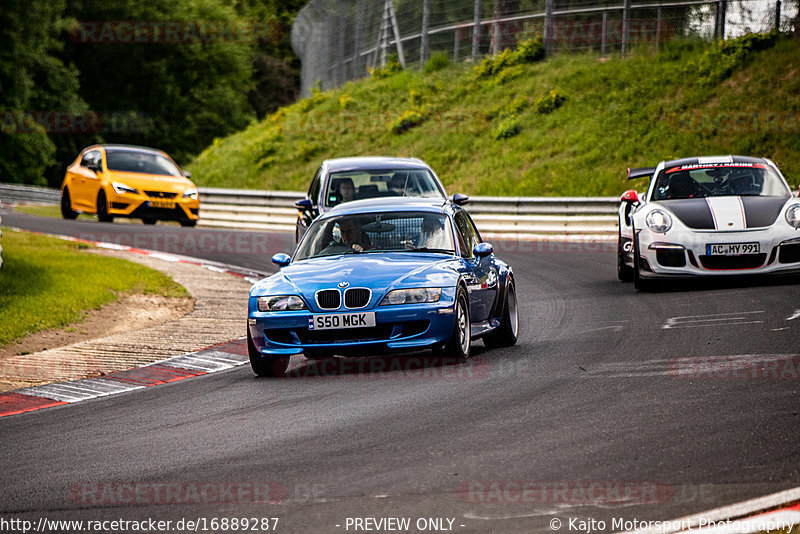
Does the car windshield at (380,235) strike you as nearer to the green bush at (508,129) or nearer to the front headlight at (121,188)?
the front headlight at (121,188)

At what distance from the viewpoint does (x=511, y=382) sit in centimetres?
811

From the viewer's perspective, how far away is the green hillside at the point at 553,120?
26.2 meters

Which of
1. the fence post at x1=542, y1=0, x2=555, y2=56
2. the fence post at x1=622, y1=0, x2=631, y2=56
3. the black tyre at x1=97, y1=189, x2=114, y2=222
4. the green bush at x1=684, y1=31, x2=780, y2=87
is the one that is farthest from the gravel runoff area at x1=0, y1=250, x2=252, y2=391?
the fence post at x1=542, y1=0, x2=555, y2=56

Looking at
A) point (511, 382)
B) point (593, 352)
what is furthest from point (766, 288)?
point (511, 382)

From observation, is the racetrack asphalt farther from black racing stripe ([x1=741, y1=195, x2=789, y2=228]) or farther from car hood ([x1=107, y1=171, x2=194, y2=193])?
car hood ([x1=107, y1=171, x2=194, y2=193])

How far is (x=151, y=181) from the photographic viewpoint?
79.6 ft

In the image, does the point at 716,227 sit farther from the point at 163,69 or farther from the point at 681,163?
the point at 163,69

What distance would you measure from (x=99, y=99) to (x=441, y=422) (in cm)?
5375

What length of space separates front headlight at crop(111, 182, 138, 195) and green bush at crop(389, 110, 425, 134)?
1074cm

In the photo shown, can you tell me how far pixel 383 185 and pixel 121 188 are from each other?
10.2 meters

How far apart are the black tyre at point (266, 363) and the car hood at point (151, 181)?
50.9ft

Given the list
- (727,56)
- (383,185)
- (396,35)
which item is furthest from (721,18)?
(383,185)

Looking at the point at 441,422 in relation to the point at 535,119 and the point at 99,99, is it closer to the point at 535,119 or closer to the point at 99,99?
the point at 535,119

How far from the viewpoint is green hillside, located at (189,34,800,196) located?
26.2m
